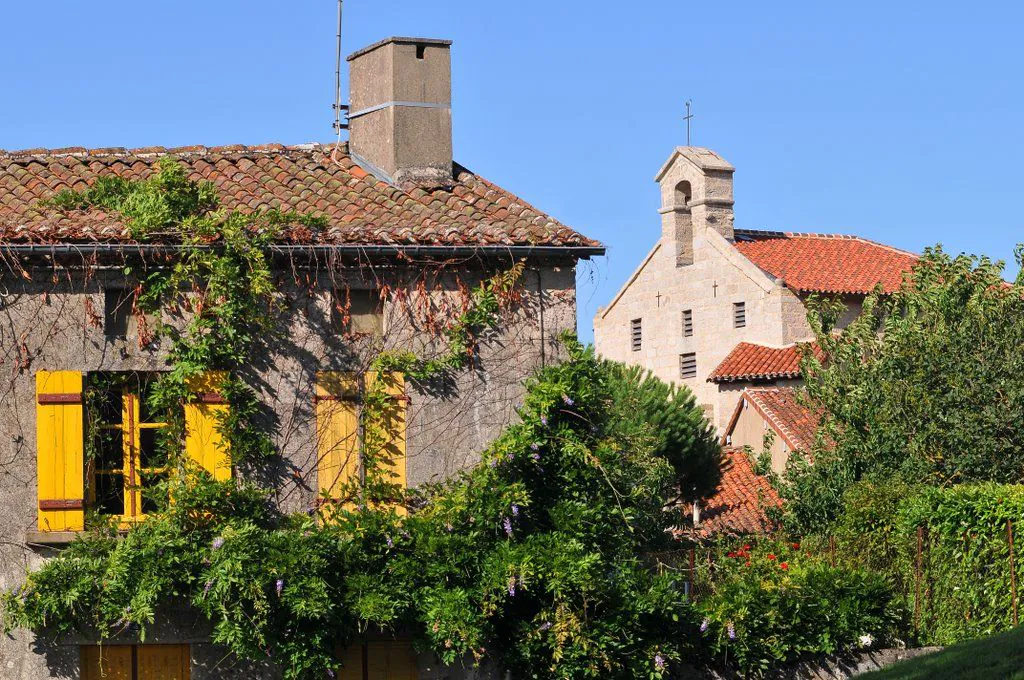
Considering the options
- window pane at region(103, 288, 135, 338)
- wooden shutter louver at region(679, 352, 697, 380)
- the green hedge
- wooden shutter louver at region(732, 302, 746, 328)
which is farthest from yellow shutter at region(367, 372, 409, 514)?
wooden shutter louver at region(679, 352, 697, 380)

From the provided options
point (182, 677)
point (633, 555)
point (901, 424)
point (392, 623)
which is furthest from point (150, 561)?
point (901, 424)

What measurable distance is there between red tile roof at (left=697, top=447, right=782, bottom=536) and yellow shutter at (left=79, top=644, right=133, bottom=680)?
59.2 ft

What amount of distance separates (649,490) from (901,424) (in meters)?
5.28

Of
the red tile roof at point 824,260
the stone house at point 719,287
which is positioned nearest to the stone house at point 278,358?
the stone house at point 719,287

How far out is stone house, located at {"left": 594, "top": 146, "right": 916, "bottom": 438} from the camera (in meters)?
41.5

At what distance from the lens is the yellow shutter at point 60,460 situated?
1388 cm

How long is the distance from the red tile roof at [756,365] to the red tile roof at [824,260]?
207 cm

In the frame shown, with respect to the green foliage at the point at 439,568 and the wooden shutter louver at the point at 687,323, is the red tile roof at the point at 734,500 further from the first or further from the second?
the green foliage at the point at 439,568

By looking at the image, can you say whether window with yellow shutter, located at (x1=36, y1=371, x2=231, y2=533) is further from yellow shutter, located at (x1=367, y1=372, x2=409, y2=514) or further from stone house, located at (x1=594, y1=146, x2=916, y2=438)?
stone house, located at (x1=594, y1=146, x2=916, y2=438)

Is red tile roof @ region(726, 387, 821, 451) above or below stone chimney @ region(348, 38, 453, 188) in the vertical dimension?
below

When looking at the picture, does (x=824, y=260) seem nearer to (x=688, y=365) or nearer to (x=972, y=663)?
(x=688, y=365)

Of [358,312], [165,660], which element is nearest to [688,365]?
[358,312]

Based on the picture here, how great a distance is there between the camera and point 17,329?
14102mm

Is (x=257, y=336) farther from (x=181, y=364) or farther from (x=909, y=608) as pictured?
(x=909, y=608)
